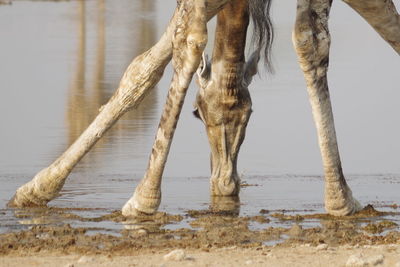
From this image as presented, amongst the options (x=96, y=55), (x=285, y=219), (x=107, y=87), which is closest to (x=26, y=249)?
(x=285, y=219)

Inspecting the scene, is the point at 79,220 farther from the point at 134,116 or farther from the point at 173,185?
the point at 134,116

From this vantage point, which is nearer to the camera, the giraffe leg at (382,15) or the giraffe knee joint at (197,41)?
the giraffe knee joint at (197,41)

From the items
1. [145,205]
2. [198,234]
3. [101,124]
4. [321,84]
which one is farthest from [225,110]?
[198,234]

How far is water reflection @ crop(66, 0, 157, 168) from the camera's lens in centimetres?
1444

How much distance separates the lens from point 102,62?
2111cm

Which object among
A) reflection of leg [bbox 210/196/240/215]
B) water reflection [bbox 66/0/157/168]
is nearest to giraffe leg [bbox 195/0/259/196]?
reflection of leg [bbox 210/196/240/215]

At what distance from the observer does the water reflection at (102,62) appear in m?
14.4

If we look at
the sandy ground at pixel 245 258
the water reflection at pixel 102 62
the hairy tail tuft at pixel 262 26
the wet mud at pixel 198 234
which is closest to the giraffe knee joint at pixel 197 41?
the wet mud at pixel 198 234

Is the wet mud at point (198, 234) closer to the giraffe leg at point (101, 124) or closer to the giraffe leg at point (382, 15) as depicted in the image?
the giraffe leg at point (101, 124)

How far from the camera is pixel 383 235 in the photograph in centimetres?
846

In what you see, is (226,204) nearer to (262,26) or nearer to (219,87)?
(219,87)

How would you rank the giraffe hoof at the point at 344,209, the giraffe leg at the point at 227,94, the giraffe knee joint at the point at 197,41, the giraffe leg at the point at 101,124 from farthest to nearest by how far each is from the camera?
the giraffe leg at the point at 227,94, the giraffe leg at the point at 101,124, the giraffe hoof at the point at 344,209, the giraffe knee joint at the point at 197,41

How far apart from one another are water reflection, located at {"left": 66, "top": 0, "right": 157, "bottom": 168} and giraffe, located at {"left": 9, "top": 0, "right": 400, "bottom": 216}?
→ 2023mm

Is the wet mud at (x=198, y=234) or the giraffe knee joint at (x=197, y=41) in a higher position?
the giraffe knee joint at (x=197, y=41)
